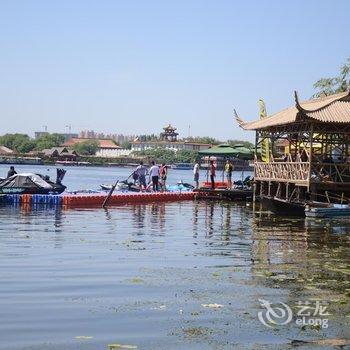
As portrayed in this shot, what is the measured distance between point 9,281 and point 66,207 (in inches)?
646

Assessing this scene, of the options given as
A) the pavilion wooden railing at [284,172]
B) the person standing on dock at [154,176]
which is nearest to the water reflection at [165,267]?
the pavilion wooden railing at [284,172]

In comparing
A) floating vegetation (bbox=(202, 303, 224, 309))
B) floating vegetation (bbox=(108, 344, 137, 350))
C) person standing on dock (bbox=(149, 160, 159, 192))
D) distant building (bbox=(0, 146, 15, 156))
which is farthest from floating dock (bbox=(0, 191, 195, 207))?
distant building (bbox=(0, 146, 15, 156))

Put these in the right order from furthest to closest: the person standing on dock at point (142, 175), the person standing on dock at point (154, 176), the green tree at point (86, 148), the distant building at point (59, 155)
Result: the green tree at point (86, 148) → the distant building at point (59, 155) → the person standing on dock at point (154, 176) → the person standing on dock at point (142, 175)

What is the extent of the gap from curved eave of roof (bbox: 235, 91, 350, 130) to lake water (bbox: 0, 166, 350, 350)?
6.48 meters

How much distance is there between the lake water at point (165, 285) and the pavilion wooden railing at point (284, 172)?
6235 mm

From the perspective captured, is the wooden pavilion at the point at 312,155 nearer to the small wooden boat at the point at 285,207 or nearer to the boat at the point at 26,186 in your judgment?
the small wooden boat at the point at 285,207

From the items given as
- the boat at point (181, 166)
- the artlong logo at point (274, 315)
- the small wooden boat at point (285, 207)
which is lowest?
the artlong logo at point (274, 315)

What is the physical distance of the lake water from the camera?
7352 millimetres

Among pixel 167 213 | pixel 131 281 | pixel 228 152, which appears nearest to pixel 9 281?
pixel 131 281

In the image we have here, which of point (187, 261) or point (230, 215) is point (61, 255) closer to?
point (187, 261)

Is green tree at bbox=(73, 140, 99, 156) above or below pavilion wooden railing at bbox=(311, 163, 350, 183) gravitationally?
above

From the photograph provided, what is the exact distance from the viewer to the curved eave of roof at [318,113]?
2472 cm

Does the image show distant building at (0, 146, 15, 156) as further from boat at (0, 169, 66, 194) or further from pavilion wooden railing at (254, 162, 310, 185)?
pavilion wooden railing at (254, 162, 310, 185)

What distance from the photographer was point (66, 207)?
2645 cm
